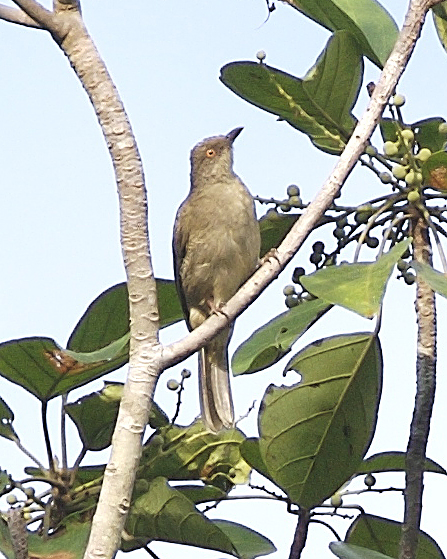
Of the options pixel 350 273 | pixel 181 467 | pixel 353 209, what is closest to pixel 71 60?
pixel 350 273

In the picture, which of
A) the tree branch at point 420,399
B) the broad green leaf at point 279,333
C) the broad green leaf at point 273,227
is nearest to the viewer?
the broad green leaf at point 279,333

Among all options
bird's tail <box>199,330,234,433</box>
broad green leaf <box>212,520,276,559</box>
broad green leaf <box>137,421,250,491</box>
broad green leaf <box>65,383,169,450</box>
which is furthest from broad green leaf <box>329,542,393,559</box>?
bird's tail <box>199,330,234,433</box>

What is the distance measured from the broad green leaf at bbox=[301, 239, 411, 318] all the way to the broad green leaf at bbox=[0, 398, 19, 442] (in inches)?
46.6

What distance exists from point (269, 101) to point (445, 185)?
26.2 inches

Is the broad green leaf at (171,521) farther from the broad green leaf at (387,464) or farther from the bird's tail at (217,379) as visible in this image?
the bird's tail at (217,379)

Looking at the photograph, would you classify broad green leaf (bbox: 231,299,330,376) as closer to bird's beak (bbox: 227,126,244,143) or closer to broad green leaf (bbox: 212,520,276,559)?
broad green leaf (bbox: 212,520,276,559)

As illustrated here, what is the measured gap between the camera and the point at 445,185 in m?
3.10

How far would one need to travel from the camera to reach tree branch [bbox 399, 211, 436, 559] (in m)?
2.73

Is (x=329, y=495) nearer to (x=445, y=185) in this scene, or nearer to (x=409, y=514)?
(x=409, y=514)

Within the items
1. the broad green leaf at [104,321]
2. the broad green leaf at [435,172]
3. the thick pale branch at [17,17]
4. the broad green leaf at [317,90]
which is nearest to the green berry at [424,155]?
the broad green leaf at [435,172]

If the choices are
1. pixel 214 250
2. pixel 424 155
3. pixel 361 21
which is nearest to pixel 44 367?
pixel 424 155

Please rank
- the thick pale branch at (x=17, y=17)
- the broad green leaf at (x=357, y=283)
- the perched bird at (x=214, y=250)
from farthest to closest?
the perched bird at (x=214, y=250) → the thick pale branch at (x=17, y=17) → the broad green leaf at (x=357, y=283)

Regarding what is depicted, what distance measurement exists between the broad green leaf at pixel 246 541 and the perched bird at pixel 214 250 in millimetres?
1487

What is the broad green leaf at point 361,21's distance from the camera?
3205 millimetres
